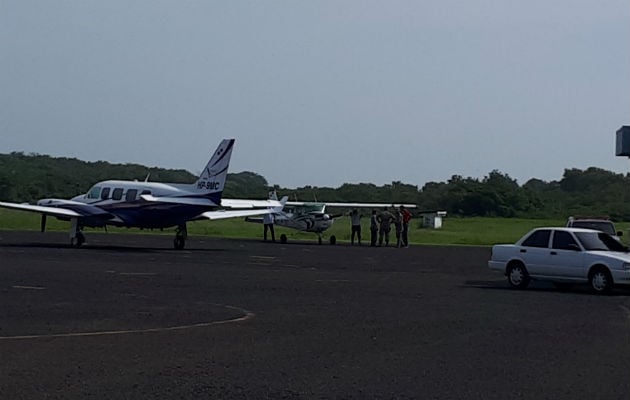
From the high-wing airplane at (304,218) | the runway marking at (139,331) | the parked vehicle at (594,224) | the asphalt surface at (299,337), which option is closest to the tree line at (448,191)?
the high-wing airplane at (304,218)

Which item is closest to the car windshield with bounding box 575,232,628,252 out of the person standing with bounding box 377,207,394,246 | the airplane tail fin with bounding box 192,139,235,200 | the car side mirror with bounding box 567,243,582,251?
the car side mirror with bounding box 567,243,582,251

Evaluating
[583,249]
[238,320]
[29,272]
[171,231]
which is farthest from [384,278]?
[171,231]

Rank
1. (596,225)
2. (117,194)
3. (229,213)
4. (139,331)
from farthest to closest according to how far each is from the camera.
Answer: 1. (229,213)
2. (117,194)
3. (596,225)
4. (139,331)

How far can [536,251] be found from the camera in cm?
2486

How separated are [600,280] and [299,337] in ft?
35.8

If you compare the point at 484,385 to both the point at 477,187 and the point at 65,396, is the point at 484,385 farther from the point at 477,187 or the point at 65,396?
the point at 477,187

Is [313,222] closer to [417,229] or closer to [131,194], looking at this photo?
[131,194]

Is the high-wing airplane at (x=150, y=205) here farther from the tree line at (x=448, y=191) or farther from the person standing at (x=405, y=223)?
the tree line at (x=448, y=191)

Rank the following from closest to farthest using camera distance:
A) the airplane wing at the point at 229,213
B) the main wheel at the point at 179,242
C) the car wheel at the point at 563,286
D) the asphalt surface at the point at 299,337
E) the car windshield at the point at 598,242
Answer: the asphalt surface at the point at 299,337 → the car windshield at the point at 598,242 → the car wheel at the point at 563,286 → the main wheel at the point at 179,242 → the airplane wing at the point at 229,213

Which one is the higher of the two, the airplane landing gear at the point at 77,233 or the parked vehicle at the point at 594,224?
the parked vehicle at the point at 594,224

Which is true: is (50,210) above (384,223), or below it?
below

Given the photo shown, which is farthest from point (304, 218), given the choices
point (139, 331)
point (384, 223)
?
point (139, 331)

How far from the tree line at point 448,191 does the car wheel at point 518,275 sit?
35857mm

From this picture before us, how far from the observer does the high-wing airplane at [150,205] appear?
40.6 m
